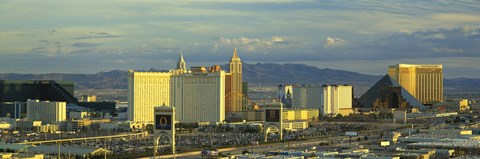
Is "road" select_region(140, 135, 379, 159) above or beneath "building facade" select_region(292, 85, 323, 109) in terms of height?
beneath

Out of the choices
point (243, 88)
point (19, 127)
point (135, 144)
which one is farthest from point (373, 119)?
point (135, 144)

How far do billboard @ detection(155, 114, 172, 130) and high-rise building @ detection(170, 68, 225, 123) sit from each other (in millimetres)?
40629

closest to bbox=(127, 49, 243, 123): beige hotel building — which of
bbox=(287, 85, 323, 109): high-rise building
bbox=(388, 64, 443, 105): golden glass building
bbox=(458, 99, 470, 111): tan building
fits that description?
bbox=(287, 85, 323, 109): high-rise building

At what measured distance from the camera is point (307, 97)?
5310 inches

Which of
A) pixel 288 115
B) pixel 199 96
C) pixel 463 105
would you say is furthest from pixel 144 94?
pixel 463 105

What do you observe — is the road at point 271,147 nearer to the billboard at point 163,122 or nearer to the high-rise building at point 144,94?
the billboard at point 163,122

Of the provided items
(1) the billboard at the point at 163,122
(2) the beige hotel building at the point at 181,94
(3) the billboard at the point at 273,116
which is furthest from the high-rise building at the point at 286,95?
(1) the billboard at the point at 163,122

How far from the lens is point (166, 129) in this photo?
2547 inches

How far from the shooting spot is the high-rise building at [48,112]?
105 meters

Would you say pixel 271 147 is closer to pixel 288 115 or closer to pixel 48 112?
pixel 288 115

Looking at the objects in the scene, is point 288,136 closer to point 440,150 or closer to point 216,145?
point 216,145

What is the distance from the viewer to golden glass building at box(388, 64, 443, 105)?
16550cm

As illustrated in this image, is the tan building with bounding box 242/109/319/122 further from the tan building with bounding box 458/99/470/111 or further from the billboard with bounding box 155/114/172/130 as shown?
the billboard with bounding box 155/114/172/130

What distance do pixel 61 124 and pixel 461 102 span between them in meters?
70.7
